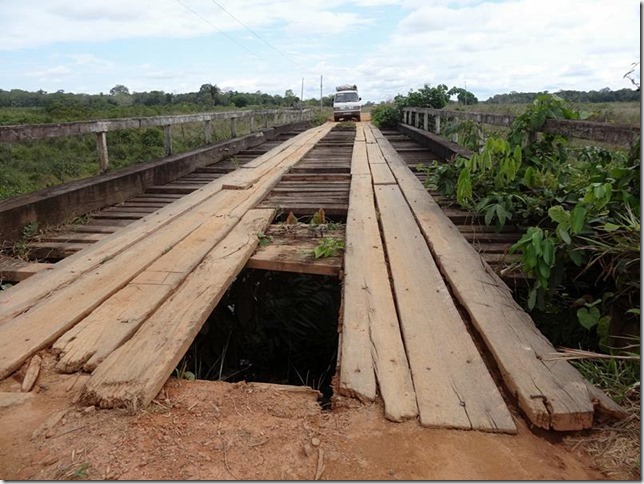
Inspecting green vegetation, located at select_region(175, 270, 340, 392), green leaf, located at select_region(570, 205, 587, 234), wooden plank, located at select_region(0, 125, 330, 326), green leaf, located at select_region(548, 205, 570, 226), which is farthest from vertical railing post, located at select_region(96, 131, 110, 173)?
green leaf, located at select_region(570, 205, 587, 234)

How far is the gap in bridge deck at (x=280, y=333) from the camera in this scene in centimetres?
367

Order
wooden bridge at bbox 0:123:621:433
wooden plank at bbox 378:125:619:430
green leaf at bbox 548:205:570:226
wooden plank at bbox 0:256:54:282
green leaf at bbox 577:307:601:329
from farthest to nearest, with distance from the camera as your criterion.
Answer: wooden plank at bbox 0:256:54:282
green leaf at bbox 548:205:570:226
green leaf at bbox 577:307:601:329
wooden bridge at bbox 0:123:621:433
wooden plank at bbox 378:125:619:430

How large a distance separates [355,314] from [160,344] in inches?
31.8

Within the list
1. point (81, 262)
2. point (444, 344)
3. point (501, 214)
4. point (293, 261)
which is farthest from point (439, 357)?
point (81, 262)

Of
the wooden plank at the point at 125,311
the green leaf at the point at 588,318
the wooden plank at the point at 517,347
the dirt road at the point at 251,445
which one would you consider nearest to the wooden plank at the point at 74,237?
the wooden plank at the point at 125,311

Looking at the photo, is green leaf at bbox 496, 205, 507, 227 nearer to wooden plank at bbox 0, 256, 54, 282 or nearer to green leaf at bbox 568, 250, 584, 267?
green leaf at bbox 568, 250, 584, 267

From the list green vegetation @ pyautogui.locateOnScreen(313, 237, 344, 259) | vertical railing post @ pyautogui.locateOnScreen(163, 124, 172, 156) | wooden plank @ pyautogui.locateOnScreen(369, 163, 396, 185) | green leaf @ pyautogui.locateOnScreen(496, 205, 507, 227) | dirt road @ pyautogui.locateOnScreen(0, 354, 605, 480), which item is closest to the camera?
dirt road @ pyautogui.locateOnScreen(0, 354, 605, 480)

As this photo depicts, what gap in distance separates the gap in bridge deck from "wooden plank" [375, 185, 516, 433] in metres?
0.95

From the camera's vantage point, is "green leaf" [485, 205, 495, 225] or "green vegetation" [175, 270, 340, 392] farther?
"green vegetation" [175, 270, 340, 392]

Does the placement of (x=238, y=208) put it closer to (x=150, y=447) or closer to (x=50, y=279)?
(x=50, y=279)

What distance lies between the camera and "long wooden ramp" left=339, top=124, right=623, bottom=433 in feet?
5.16

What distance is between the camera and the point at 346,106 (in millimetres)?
31688

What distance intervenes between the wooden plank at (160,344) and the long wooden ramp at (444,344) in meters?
0.62

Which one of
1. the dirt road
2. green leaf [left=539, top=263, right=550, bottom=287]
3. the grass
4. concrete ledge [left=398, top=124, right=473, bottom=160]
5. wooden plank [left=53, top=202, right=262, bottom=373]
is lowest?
the dirt road
